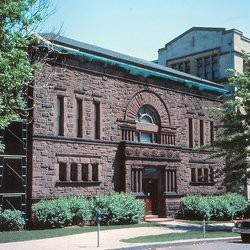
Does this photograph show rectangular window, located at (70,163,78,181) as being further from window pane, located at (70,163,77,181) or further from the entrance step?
the entrance step

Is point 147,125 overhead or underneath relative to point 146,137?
overhead

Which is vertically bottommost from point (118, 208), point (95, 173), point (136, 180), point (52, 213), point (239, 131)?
point (52, 213)

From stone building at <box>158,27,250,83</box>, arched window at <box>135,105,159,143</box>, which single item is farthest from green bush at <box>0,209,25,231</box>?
stone building at <box>158,27,250,83</box>

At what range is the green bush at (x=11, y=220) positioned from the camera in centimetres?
2120

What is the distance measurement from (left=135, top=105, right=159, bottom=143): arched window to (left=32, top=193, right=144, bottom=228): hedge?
490 centimetres

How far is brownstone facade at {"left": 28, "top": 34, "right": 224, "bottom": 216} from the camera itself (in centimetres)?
2389

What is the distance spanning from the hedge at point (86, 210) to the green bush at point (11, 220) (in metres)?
0.93

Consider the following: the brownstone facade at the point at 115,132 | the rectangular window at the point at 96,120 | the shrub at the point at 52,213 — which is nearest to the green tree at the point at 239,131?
the brownstone facade at the point at 115,132

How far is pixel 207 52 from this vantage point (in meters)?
41.9

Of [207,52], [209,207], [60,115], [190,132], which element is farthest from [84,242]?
[207,52]

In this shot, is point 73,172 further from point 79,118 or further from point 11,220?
point 11,220

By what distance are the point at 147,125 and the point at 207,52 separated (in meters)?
15.9

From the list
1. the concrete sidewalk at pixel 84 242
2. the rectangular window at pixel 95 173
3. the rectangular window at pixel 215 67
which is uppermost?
the rectangular window at pixel 215 67

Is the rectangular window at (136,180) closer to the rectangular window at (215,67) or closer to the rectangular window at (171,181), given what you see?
the rectangular window at (171,181)
